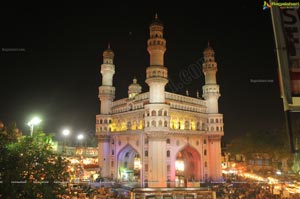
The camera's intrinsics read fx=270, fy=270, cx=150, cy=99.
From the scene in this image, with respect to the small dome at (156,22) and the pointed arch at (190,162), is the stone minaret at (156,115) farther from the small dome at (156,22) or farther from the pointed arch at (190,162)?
the pointed arch at (190,162)

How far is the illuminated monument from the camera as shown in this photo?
43.2 metres

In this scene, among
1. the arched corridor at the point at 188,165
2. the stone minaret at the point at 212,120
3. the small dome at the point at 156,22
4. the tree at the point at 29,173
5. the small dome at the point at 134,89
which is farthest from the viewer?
the small dome at the point at 134,89

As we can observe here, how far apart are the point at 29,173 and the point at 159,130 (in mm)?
29272

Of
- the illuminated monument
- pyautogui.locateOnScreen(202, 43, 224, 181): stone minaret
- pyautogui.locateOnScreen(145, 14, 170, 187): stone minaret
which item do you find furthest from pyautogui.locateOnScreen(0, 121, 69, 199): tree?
pyautogui.locateOnScreen(202, 43, 224, 181): stone minaret

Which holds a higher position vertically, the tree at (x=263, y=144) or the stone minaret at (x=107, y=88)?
the stone minaret at (x=107, y=88)

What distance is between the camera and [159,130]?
4266 cm

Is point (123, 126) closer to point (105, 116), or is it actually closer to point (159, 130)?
point (105, 116)

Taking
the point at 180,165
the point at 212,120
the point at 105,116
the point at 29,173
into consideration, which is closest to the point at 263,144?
the point at 212,120

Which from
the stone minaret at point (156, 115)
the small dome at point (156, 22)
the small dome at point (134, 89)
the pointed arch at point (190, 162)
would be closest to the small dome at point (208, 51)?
the stone minaret at point (156, 115)

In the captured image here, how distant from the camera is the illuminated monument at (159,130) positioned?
142 ft

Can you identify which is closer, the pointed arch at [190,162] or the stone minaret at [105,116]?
the pointed arch at [190,162]

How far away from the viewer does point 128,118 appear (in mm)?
51812

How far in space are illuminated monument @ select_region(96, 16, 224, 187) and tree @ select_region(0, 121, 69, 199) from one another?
2755 centimetres

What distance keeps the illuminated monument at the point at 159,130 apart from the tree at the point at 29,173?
27547 millimetres
